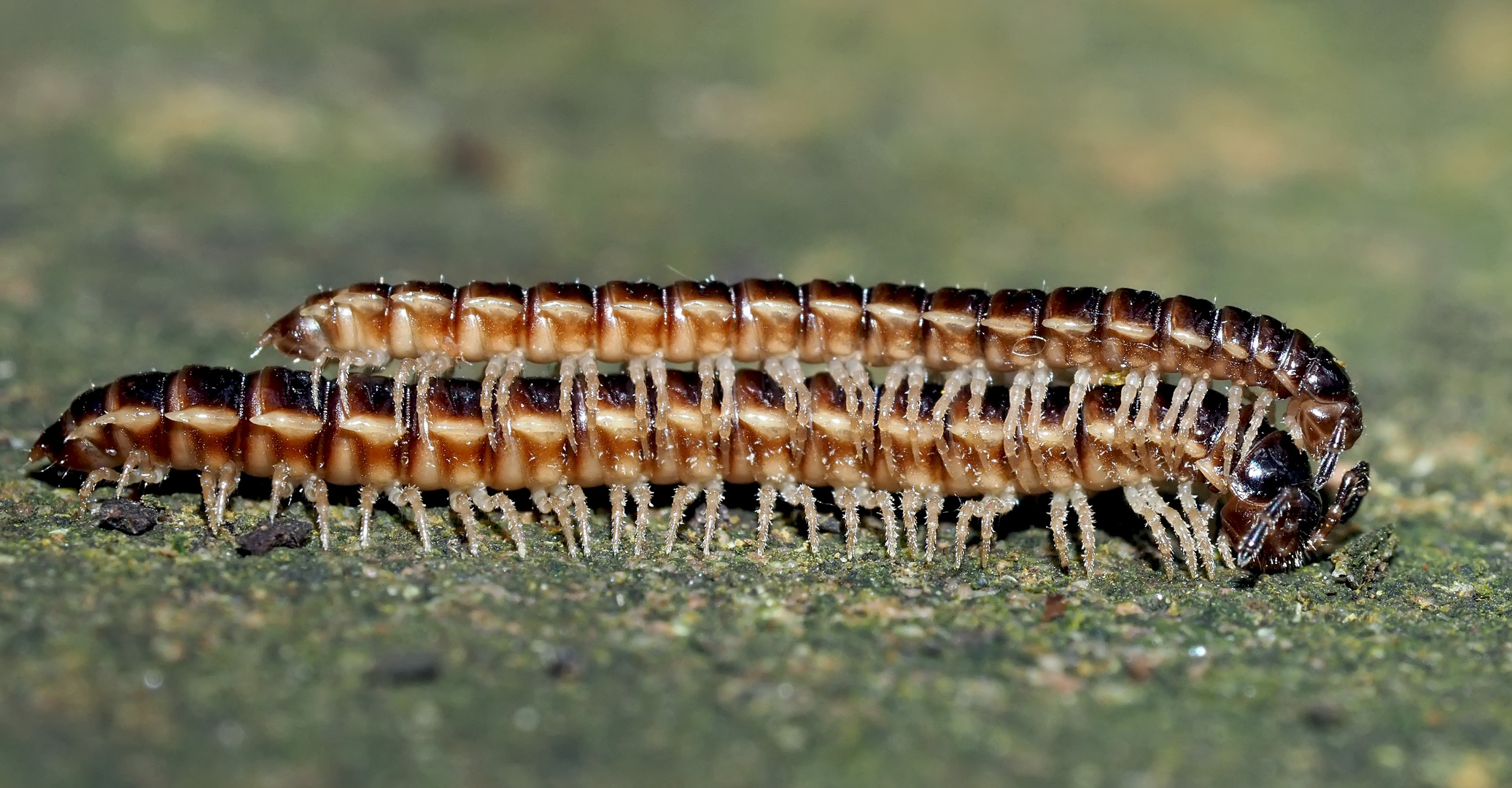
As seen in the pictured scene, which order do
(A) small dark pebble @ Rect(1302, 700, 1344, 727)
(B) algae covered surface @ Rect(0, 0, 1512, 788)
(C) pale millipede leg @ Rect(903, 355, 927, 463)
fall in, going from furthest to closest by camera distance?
(C) pale millipede leg @ Rect(903, 355, 927, 463), (A) small dark pebble @ Rect(1302, 700, 1344, 727), (B) algae covered surface @ Rect(0, 0, 1512, 788)

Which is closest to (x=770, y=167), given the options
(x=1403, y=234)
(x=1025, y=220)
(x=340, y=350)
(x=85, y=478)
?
(x=1025, y=220)

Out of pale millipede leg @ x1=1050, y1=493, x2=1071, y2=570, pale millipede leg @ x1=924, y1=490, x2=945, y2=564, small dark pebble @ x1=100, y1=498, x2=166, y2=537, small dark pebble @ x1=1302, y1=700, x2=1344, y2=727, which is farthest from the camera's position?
pale millipede leg @ x1=924, y1=490, x2=945, y2=564

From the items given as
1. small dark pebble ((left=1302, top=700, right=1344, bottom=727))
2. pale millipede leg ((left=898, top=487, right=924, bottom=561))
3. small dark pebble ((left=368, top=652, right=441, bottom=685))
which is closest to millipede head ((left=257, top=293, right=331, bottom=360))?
small dark pebble ((left=368, top=652, right=441, bottom=685))

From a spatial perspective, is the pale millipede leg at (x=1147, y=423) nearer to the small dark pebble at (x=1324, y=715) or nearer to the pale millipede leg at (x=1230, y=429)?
the pale millipede leg at (x=1230, y=429)

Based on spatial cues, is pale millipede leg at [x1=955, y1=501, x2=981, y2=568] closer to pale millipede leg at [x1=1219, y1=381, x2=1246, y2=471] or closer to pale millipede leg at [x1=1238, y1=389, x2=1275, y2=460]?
pale millipede leg at [x1=1219, y1=381, x2=1246, y2=471]

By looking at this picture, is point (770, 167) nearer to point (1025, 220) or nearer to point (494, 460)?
point (1025, 220)

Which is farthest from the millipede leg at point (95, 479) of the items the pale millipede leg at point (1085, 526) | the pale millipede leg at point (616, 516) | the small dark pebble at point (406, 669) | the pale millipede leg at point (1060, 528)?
the pale millipede leg at point (1085, 526)

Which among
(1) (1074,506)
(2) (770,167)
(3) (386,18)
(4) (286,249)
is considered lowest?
(1) (1074,506)
